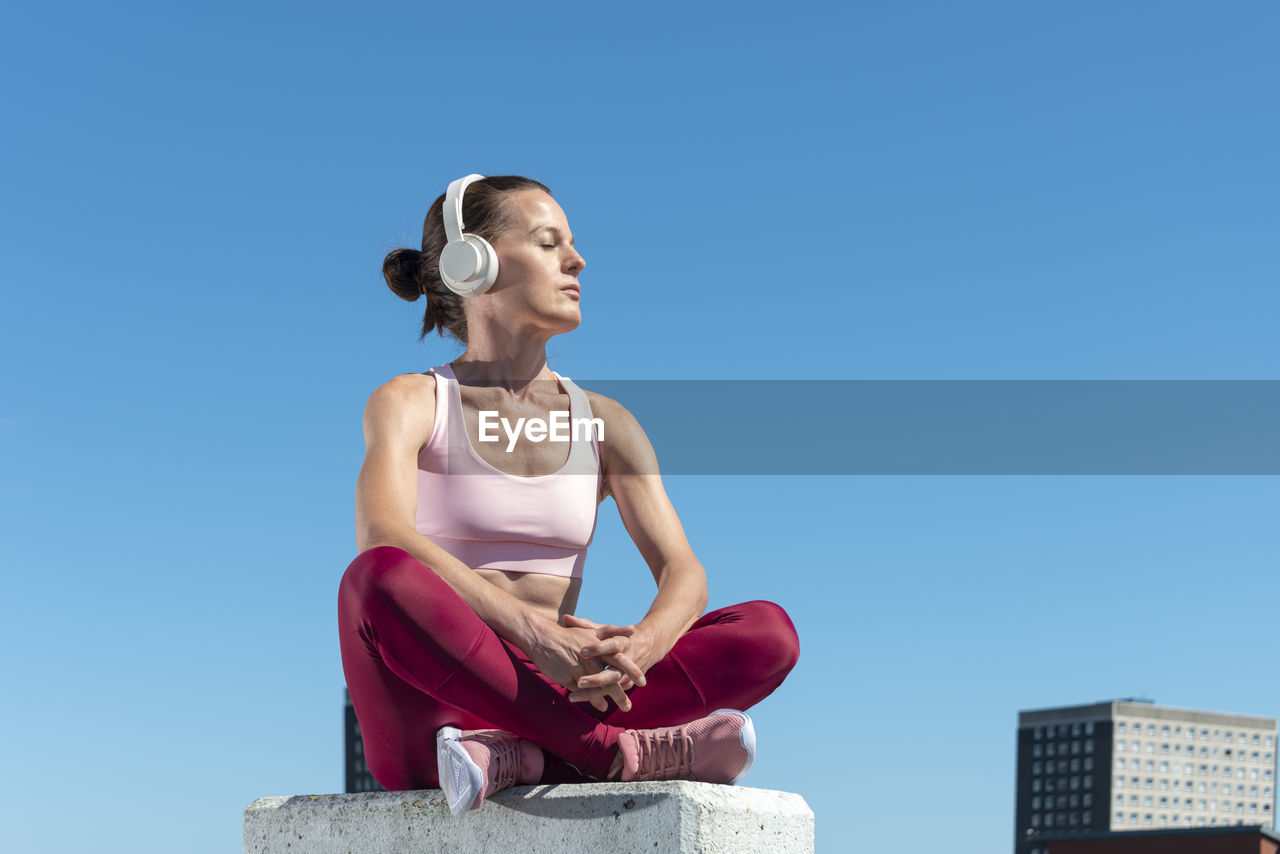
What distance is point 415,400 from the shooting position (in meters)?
4.47

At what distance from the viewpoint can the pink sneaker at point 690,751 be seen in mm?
3984

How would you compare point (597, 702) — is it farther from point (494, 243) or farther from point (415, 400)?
point (494, 243)

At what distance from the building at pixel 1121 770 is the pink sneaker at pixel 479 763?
459ft

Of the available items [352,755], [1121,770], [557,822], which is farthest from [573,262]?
[1121,770]

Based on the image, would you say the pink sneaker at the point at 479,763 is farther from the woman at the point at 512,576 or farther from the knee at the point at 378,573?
the knee at the point at 378,573

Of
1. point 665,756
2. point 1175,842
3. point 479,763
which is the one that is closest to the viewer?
point 479,763

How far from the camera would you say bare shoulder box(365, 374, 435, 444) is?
173 inches

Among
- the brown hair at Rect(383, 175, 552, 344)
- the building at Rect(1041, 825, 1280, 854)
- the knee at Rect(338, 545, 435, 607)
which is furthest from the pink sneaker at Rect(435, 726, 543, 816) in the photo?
the building at Rect(1041, 825, 1280, 854)

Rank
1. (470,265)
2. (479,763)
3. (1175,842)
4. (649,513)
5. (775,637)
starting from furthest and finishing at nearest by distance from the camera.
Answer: (1175,842) → (649,513) → (470,265) → (775,637) → (479,763)

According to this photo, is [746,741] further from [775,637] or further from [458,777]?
[458,777]

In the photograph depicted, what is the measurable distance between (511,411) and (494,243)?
0.54 metres

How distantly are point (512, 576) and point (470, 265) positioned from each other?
98cm

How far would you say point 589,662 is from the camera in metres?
3.92

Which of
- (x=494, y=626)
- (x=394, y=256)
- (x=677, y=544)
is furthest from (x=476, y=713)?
(x=394, y=256)
